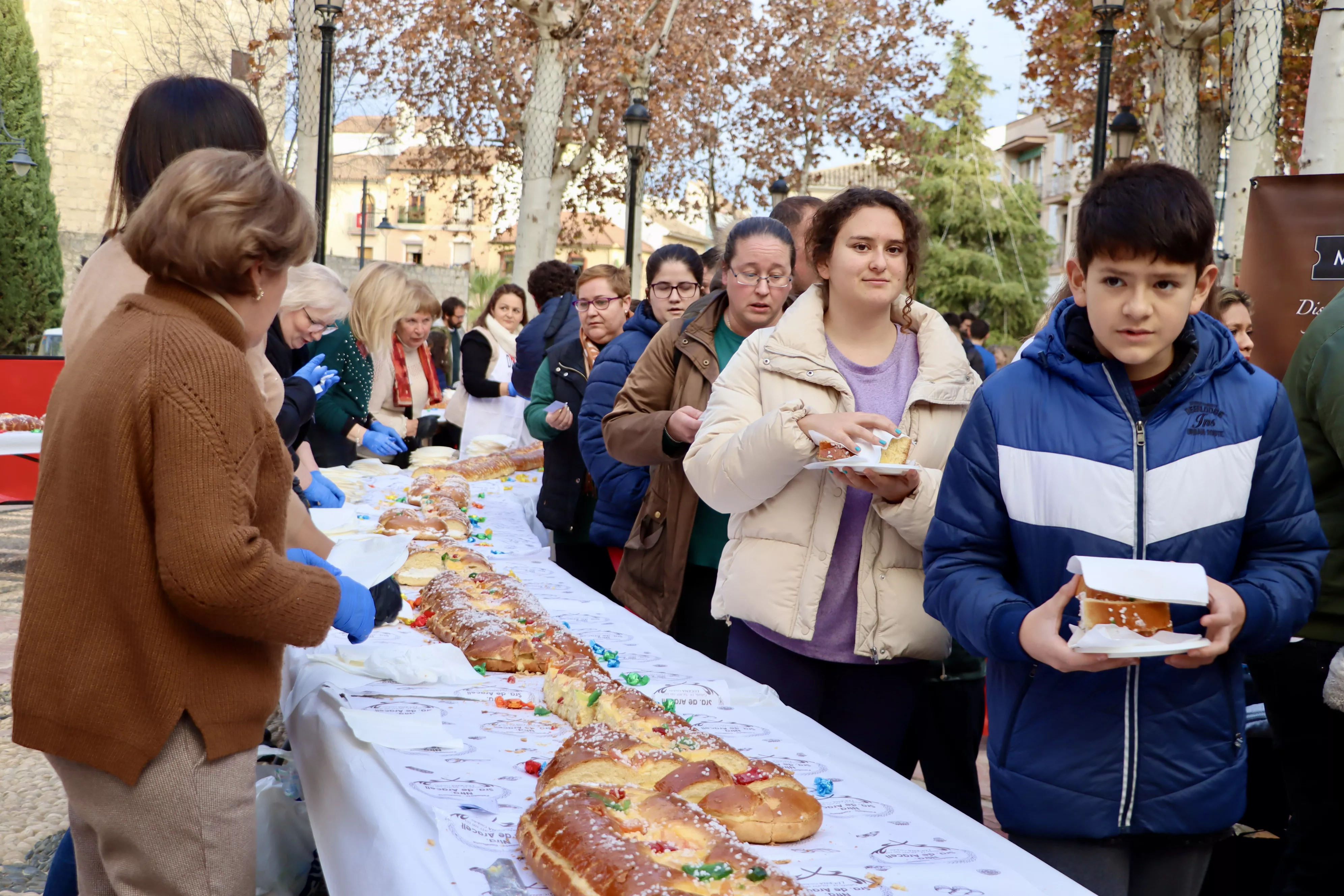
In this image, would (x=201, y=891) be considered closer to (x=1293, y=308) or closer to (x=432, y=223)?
(x=1293, y=308)

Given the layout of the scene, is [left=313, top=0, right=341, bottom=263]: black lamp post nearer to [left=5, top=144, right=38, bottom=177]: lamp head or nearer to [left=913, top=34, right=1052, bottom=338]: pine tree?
[left=5, top=144, right=38, bottom=177]: lamp head

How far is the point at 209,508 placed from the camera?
1.76 meters

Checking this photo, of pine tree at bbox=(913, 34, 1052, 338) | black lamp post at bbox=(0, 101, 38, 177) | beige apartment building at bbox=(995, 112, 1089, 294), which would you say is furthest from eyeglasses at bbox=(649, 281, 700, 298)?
beige apartment building at bbox=(995, 112, 1089, 294)

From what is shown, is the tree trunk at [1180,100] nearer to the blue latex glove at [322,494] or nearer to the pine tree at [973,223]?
the blue latex glove at [322,494]

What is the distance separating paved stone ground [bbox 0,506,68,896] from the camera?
3.59m

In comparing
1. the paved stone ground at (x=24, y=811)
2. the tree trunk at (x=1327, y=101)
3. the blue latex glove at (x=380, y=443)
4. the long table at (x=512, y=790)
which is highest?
the tree trunk at (x=1327, y=101)

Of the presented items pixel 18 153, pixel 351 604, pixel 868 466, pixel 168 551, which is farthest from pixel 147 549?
pixel 18 153

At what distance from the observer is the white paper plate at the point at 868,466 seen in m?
2.46

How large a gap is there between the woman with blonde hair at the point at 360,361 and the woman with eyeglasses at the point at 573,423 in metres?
1.00

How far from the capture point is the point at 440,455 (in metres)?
7.80

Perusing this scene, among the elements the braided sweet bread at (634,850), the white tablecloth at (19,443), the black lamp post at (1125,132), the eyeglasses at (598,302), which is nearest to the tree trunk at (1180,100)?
the black lamp post at (1125,132)

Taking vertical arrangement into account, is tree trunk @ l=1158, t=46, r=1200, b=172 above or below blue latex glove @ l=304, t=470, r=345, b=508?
above

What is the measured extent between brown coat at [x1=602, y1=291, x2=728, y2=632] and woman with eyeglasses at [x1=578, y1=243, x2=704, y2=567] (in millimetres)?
506

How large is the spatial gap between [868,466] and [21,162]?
2078cm
